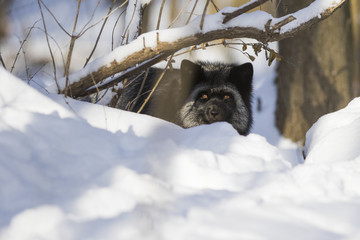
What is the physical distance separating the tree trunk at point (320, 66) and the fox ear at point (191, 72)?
1920 mm

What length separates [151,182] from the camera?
2555mm

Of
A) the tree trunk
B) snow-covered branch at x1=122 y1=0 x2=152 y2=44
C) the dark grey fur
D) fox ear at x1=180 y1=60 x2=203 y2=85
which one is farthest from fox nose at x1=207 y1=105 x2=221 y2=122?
the tree trunk


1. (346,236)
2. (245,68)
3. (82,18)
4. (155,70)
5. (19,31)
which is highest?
(82,18)

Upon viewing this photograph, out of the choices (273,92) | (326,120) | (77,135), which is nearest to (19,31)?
(77,135)

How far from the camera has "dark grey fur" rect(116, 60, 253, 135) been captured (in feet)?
20.7

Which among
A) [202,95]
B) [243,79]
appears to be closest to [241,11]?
[202,95]

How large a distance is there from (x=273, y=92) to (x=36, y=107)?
26.3ft

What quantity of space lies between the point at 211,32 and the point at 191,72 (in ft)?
6.67

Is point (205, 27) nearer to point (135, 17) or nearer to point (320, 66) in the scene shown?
point (135, 17)

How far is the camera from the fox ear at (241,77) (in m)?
6.42

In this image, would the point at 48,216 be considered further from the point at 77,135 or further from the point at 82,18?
the point at 82,18

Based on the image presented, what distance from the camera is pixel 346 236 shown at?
216 cm

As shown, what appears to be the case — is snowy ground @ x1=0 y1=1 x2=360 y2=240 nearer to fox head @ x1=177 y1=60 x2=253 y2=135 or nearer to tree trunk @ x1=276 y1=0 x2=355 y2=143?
fox head @ x1=177 y1=60 x2=253 y2=135

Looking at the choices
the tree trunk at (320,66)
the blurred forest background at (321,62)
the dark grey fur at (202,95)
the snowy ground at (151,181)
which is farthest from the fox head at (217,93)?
the snowy ground at (151,181)
